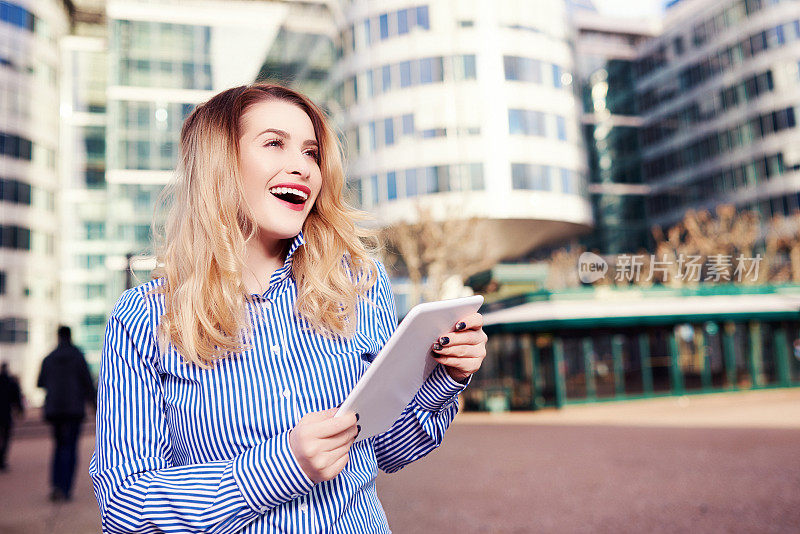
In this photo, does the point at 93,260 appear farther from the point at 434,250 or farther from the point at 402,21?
the point at 434,250

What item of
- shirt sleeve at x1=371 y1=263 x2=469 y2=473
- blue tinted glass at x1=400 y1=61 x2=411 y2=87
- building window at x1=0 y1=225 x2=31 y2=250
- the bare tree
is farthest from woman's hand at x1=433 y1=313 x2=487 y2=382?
building window at x1=0 y1=225 x2=31 y2=250

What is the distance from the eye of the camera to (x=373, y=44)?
1586 inches

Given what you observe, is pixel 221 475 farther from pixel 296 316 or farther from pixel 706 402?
pixel 706 402

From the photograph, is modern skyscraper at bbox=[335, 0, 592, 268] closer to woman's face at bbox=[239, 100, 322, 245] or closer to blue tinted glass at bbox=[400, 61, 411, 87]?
blue tinted glass at bbox=[400, 61, 411, 87]

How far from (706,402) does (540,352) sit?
19.7ft

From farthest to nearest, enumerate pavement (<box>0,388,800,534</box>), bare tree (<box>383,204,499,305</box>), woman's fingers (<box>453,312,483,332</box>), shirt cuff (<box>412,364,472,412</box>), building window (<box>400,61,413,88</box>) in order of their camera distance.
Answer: building window (<box>400,61,413,88</box>) < bare tree (<box>383,204,499,305</box>) < pavement (<box>0,388,800,534</box>) < shirt cuff (<box>412,364,472,412</box>) < woman's fingers (<box>453,312,483,332</box>)

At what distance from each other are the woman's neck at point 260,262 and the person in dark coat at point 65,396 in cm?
835

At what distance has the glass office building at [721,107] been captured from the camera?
48.2 m

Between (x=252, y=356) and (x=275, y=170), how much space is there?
0.46 metres

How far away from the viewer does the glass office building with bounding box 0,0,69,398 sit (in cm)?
4281

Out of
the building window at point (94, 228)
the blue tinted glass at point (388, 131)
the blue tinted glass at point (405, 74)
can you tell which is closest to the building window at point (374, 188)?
the blue tinted glass at point (388, 131)

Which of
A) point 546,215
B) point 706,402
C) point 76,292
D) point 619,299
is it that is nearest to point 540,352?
point 619,299

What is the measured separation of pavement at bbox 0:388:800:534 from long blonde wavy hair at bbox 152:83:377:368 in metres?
6.50

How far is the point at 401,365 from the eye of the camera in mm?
1535
